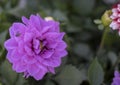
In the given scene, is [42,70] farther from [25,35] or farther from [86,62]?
[86,62]

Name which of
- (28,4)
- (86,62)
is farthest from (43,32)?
(28,4)

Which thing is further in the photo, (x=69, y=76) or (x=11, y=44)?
(x=69, y=76)

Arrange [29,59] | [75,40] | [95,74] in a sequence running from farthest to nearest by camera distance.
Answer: [75,40] → [95,74] → [29,59]

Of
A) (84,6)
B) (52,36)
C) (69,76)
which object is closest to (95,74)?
(69,76)

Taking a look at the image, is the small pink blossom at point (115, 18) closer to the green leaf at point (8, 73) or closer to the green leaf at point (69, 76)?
the green leaf at point (69, 76)

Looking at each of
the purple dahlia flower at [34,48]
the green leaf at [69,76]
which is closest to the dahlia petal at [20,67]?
the purple dahlia flower at [34,48]

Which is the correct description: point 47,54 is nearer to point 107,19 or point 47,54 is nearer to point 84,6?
point 107,19

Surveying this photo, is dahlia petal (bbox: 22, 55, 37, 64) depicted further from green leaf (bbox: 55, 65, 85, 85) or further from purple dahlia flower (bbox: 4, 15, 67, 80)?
green leaf (bbox: 55, 65, 85, 85)
